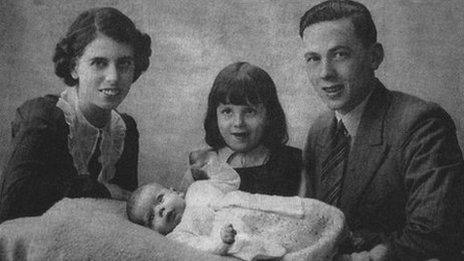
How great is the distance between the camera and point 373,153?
160cm

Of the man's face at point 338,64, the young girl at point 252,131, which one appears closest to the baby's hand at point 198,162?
the young girl at point 252,131

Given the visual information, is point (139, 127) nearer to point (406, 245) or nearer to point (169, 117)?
point (169, 117)

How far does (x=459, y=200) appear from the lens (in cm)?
151

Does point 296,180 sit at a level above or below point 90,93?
below

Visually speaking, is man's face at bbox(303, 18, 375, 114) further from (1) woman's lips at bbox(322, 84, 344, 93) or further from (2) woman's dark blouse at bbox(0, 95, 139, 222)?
(2) woman's dark blouse at bbox(0, 95, 139, 222)

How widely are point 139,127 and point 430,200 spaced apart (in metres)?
0.87

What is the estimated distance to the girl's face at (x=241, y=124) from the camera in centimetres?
174

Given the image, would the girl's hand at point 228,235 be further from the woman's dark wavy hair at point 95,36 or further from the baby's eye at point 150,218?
the woman's dark wavy hair at point 95,36

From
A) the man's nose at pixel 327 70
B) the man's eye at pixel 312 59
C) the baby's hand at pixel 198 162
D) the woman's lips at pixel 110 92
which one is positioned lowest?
the baby's hand at pixel 198 162

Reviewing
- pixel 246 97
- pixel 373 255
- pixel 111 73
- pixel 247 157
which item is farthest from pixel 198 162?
pixel 373 255

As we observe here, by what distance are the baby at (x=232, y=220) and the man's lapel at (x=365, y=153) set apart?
0.17 meters

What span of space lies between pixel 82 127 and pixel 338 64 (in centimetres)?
72

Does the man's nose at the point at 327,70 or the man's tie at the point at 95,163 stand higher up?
the man's nose at the point at 327,70

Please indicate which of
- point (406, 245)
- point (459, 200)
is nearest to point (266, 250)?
point (406, 245)
